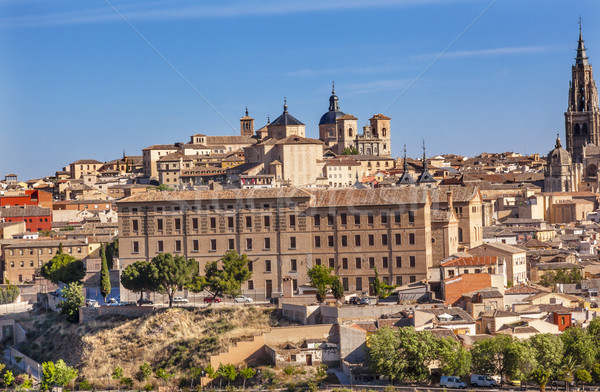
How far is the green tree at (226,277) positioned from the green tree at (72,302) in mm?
7745

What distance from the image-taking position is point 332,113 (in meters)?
153

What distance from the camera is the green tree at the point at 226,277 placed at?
194 feet

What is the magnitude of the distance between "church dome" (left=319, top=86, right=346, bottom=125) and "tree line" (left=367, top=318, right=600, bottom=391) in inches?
4060

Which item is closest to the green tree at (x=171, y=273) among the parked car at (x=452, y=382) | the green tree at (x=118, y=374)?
the green tree at (x=118, y=374)

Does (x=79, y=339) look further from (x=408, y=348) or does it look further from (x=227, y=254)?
(x=408, y=348)

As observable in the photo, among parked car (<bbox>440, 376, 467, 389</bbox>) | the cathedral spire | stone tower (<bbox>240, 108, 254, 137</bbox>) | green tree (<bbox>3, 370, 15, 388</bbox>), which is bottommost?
green tree (<bbox>3, 370, 15, 388</bbox>)

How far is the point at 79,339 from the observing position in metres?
61.4

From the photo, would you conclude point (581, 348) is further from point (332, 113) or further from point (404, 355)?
point (332, 113)

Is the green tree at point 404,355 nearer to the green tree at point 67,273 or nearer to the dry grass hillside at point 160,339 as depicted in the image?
the dry grass hillside at point 160,339

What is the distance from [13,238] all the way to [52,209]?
18.7 metres

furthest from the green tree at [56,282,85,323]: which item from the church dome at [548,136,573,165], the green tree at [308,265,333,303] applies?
the church dome at [548,136,573,165]

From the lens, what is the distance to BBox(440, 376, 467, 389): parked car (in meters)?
48.2

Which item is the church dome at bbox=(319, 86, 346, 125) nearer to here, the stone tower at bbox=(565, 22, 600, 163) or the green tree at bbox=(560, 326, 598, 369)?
the stone tower at bbox=(565, 22, 600, 163)

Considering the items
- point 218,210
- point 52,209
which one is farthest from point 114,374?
point 52,209
